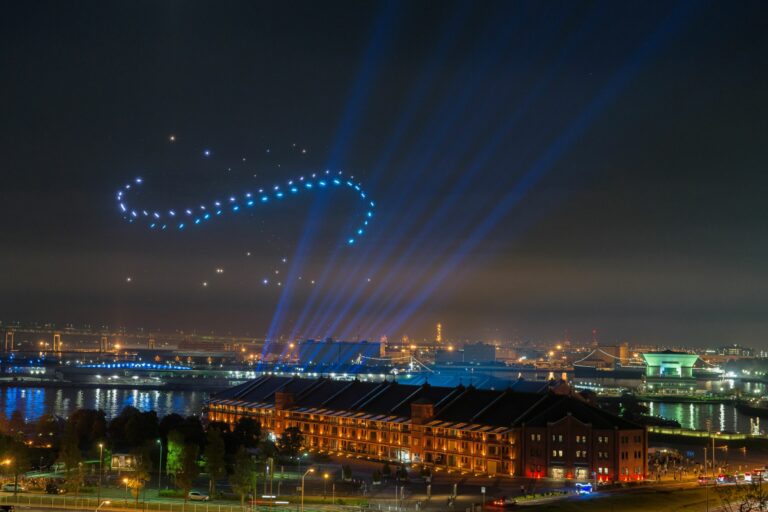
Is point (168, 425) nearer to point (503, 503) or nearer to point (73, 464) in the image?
point (73, 464)

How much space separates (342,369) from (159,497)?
361 ft

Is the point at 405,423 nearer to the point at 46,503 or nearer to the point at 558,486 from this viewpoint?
the point at 558,486

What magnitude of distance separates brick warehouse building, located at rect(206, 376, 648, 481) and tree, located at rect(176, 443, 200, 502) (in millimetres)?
10697

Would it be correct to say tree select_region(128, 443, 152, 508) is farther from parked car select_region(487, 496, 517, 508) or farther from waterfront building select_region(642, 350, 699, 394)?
waterfront building select_region(642, 350, 699, 394)

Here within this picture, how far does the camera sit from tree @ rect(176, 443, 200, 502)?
27.7 m

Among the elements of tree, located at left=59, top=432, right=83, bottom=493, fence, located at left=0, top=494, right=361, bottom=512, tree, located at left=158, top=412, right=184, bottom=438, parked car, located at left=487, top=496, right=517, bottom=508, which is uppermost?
tree, located at left=158, top=412, right=184, bottom=438

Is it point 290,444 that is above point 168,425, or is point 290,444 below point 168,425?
below

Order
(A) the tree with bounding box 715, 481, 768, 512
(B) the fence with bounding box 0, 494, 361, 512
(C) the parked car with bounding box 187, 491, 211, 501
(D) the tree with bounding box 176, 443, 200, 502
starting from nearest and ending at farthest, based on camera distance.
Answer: (A) the tree with bounding box 715, 481, 768, 512, (B) the fence with bounding box 0, 494, 361, 512, (D) the tree with bounding box 176, 443, 200, 502, (C) the parked car with bounding box 187, 491, 211, 501

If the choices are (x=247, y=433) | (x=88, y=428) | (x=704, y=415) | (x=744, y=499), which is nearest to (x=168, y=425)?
(x=247, y=433)

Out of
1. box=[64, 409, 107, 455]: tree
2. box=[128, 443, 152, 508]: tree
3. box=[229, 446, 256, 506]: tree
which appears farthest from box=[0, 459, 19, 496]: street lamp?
box=[64, 409, 107, 455]: tree

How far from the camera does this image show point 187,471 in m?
27.9

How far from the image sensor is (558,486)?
30.9 metres

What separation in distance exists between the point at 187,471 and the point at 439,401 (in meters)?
14.1

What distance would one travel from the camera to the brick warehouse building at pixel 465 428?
108 feet
